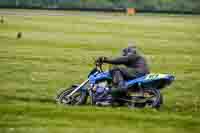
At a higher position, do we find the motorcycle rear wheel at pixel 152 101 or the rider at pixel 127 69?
the rider at pixel 127 69

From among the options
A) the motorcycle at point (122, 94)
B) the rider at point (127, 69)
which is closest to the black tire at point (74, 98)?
the motorcycle at point (122, 94)

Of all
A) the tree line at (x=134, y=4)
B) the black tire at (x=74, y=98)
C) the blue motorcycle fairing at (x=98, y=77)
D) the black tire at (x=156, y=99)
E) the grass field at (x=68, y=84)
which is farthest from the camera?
the tree line at (x=134, y=4)

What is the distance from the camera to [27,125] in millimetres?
12289

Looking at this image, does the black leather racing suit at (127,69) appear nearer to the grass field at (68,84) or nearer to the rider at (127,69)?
the rider at (127,69)

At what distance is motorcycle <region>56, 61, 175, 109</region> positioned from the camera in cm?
1443

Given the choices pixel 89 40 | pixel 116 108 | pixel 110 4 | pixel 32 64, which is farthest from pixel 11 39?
pixel 110 4

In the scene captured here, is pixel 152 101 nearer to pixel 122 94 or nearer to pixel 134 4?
pixel 122 94

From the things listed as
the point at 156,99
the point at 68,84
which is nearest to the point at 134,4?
the point at 68,84

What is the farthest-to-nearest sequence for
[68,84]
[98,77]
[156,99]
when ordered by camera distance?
1. [68,84]
2. [98,77]
3. [156,99]

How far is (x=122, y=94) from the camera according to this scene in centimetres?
1495

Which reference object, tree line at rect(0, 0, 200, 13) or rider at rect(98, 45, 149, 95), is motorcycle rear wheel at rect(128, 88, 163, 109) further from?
tree line at rect(0, 0, 200, 13)

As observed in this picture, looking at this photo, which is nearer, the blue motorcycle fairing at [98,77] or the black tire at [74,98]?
the blue motorcycle fairing at [98,77]

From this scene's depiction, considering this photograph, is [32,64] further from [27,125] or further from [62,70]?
[27,125]

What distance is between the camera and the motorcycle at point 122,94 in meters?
14.4
